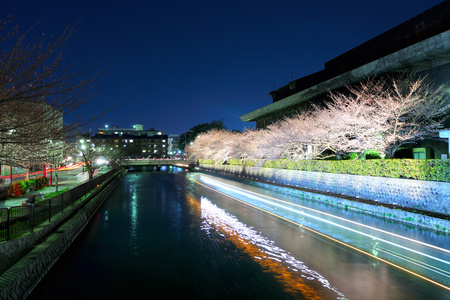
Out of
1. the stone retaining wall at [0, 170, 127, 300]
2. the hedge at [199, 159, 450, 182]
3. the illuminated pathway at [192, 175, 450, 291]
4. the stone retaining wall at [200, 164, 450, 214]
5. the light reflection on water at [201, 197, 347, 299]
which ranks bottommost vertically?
the illuminated pathway at [192, 175, 450, 291]

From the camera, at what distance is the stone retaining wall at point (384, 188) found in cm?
1373

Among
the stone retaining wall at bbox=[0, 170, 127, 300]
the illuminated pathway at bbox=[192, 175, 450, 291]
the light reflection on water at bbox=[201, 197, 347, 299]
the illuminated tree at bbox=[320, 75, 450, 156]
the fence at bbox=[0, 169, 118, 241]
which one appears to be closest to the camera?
the stone retaining wall at bbox=[0, 170, 127, 300]

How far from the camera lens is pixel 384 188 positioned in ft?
55.3

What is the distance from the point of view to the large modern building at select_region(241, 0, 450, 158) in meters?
21.1

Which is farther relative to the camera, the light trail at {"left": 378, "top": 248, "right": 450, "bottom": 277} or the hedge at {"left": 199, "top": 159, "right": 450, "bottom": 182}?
the hedge at {"left": 199, "top": 159, "right": 450, "bottom": 182}

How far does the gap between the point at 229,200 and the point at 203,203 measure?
2148mm

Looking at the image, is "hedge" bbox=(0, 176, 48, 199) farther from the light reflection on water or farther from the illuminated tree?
the illuminated tree

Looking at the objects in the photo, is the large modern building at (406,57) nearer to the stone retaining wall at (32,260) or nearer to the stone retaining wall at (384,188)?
the stone retaining wall at (384,188)

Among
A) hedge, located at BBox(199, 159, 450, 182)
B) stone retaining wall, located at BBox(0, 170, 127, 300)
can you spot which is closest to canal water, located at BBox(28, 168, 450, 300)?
stone retaining wall, located at BBox(0, 170, 127, 300)

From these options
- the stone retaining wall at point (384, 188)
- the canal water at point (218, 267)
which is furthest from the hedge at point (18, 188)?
the stone retaining wall at point (384, 188)

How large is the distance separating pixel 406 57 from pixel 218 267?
2145 centimetres

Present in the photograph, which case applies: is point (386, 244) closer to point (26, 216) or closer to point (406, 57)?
point (26, 216)

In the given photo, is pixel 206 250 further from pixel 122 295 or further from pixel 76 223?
pixel 76 223

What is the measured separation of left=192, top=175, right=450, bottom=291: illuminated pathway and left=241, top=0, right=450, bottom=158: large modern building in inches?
501
